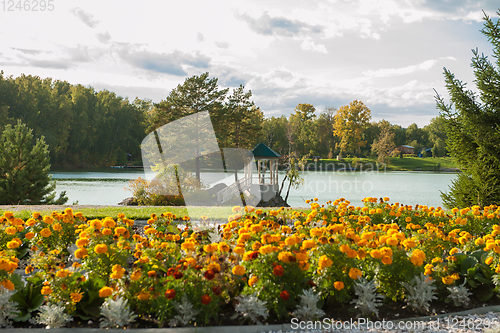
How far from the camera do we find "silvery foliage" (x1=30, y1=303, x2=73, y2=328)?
2398 mm

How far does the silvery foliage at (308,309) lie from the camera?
2.55 metres

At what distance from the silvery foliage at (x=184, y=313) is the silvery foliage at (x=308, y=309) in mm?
814

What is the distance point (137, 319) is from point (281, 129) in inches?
1905

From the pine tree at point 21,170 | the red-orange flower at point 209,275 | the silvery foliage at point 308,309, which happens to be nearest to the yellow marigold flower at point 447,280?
the silvery foliage at point 308,309

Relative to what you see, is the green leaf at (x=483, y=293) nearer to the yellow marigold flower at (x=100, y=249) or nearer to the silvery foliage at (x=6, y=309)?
Answer: the yellow marigold flower at (x=100, y=249)

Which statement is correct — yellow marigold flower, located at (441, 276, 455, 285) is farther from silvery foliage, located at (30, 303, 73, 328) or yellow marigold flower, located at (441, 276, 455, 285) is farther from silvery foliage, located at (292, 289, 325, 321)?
silvery foliage, located at (30, 303, 73, 328)

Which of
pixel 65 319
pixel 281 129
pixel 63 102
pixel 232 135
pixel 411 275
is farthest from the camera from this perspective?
pixel 281 129

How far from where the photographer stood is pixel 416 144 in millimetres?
60094

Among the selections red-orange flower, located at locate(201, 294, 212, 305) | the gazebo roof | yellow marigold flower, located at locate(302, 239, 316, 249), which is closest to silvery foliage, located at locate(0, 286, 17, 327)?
red-orange flower, located at locate(201, 294, 212, 305)

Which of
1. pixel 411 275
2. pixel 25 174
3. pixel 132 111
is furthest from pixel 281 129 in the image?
pixel 411 275

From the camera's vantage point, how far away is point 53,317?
2402mm

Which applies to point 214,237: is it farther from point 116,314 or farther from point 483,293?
point 483,293

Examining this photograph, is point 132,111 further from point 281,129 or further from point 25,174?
point 25,174

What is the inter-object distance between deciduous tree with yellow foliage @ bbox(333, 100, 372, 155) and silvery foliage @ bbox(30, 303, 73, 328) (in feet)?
156
